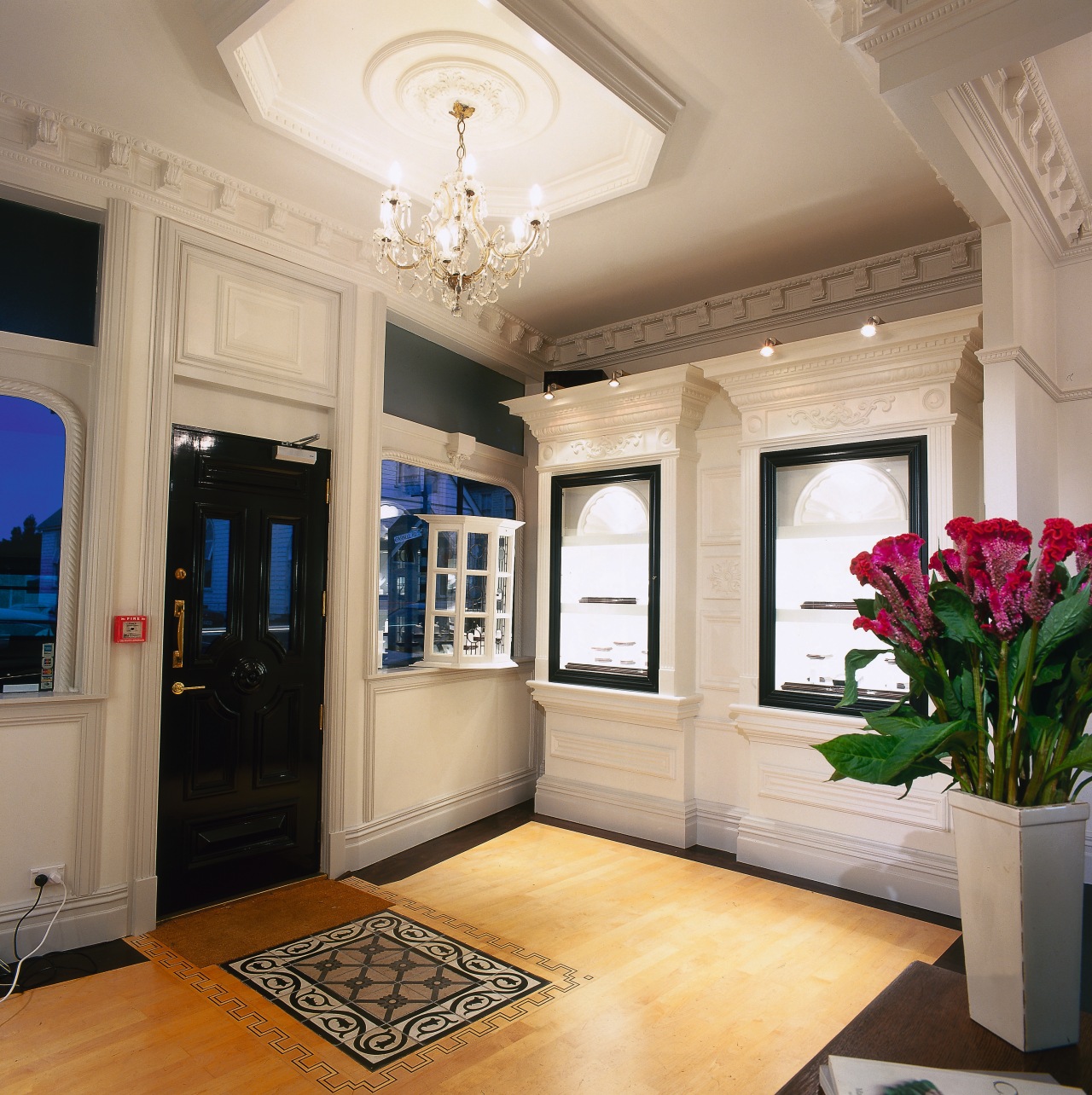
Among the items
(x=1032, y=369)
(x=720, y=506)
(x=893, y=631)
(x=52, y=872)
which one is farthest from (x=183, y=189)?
(x=1032, y=369)

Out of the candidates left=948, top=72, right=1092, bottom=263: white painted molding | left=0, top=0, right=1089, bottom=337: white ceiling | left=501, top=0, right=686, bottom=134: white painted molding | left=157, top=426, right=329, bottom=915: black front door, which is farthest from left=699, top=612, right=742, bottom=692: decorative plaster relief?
left=501, top=0, right=686, bottom=134: white painted molding

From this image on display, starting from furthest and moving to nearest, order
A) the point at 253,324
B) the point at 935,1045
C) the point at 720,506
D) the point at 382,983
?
the point at 720,506 < the point at 253,324 < the point at 382,983 < the point at 935,1045

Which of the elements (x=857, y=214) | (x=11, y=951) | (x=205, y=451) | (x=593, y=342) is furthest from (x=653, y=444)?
(x=11, y=951)

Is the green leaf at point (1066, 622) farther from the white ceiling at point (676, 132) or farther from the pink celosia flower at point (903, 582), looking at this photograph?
the white ceiling at point (676, 132)

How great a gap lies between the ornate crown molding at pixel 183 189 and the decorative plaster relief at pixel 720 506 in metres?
1.97

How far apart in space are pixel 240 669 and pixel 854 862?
3149 millimetres

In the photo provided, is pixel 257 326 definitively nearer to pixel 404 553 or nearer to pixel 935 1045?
pixel 404 553

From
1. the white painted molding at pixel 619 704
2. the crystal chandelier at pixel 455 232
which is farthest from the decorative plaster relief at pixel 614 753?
the crystal chandelier at pixel 455 232

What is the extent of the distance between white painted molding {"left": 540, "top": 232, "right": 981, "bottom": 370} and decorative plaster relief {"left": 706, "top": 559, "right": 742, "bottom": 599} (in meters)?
1.45

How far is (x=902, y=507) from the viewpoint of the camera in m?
3.77

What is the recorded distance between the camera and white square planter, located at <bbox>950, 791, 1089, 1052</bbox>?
1.15m

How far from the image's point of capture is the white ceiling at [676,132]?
2572 mm

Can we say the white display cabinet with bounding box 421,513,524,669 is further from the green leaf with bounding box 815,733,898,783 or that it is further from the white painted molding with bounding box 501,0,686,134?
the green leaf with bounding box 815,733,898,783

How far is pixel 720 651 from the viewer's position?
4.52 meters
